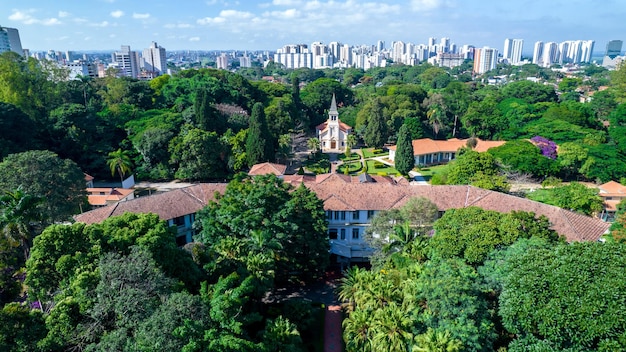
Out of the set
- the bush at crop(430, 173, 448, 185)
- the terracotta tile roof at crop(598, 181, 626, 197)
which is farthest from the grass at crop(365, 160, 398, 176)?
the terracotta tile roof at crop(598, 181, 626, 197)

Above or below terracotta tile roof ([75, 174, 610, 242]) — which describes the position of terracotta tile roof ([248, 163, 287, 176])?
below

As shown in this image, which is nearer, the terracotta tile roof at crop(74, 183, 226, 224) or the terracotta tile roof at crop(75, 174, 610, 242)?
the terracotta tile roof at crop(75, 174, 610, 242)

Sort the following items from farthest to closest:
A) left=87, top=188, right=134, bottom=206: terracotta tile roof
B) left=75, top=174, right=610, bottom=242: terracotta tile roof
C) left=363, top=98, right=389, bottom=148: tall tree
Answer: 1. left=363, top=98, right=389, bottom=148: tall tree
2. left=87, top=188, right=134, bottom=206: terracotta tile roof
3. left=75, top=174, right=610, bottom=242: terracotta tile roof

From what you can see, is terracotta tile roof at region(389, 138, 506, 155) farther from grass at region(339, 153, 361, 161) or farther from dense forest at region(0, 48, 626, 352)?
dense forest at region(0, 48, 626, 352)

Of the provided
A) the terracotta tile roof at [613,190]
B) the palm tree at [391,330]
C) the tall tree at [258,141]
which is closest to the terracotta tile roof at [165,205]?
the tall tree at [258,141]

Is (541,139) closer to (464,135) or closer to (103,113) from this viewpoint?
(464,135)

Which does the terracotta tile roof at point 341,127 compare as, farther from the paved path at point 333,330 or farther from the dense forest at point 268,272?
the paved path at point 333,330
